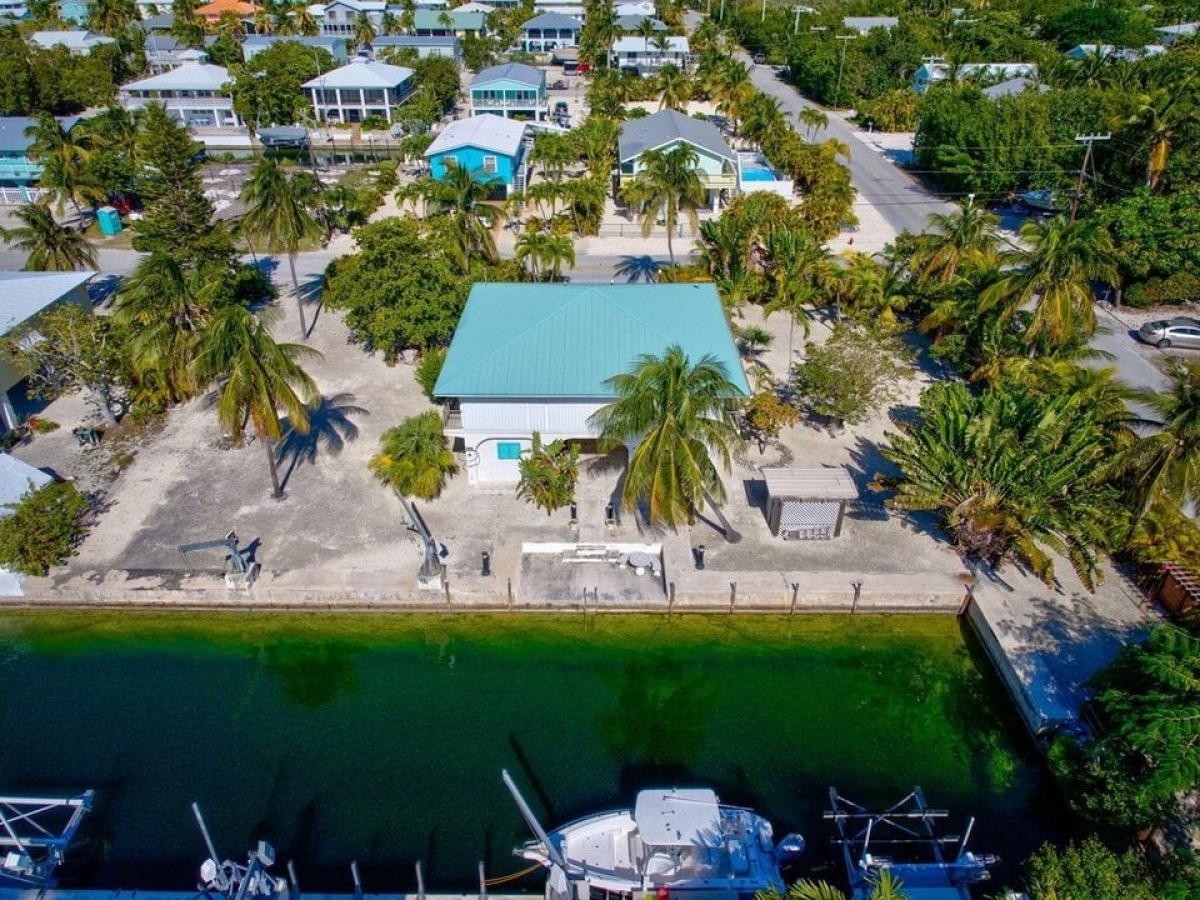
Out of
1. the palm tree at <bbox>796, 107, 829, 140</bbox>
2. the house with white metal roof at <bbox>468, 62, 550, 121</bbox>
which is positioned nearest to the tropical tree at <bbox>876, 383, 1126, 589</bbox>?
the palm tree at <bbox>796, 107, 829, 140</bbox>

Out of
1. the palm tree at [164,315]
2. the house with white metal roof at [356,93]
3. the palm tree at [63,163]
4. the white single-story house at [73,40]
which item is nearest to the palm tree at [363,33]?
the white single-story house at [73,40]

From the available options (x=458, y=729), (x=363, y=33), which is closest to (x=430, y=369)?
(x=458, y=729)

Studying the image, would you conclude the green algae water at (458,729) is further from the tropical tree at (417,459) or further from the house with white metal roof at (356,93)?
the house with white metal roof at (356,93)

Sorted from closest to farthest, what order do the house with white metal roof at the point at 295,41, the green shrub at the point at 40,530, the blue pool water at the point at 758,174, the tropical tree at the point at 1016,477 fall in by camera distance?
the tropical tree at the point at 1016,477
the green shrub at the point at 40,530
the blue pool water at the point at 758,174
the house with white metal roof at the point at 295,41

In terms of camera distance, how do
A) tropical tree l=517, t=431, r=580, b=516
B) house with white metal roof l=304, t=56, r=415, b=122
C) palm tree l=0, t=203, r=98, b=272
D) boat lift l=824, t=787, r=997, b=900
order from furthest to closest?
1. house with white metal roof l=304, t=56, r=415, b=122
2. palm tree l=0, t=203, r=98, b=272
3. tropical tree l=517, t=431, r=580, b=516
4. boat lift l=824, t=787, r=997, b=900

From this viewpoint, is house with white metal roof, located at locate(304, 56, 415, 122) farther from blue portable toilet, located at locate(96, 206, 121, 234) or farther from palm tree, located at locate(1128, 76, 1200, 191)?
palm tree, located at locate(1128, 76, 1200, 191)
